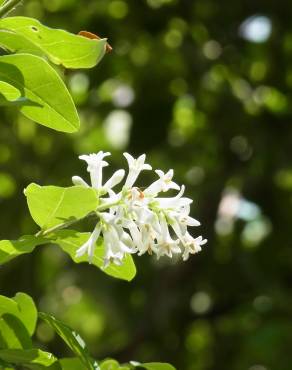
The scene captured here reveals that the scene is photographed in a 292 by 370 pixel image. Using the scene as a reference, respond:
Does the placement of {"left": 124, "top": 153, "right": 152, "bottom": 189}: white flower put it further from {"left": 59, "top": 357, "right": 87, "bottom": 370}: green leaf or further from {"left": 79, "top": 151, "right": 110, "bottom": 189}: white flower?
{"left": 59, "top": 357, "right": 87, "bottom": 370}: green leaf

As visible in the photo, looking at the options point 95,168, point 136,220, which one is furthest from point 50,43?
point 136,220

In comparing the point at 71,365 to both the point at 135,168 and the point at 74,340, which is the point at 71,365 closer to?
the point at 74,340

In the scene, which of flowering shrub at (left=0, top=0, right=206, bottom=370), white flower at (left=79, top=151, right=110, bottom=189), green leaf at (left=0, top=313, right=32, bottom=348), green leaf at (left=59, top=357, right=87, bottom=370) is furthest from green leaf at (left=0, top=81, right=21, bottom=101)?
green leaf at (left=59, top=357, right=87, bottom=370)

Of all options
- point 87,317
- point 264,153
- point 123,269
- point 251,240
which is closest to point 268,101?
point 264,153

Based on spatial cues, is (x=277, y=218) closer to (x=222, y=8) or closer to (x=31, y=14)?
(x=222, y=8)

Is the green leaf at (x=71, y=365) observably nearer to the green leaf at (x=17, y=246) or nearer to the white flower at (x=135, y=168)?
the green leaf at (x=17, y=246)
